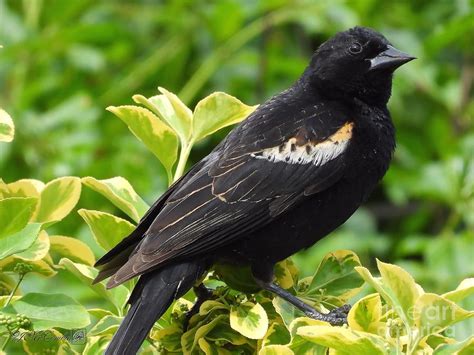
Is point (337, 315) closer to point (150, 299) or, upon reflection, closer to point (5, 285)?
point (150, 299)

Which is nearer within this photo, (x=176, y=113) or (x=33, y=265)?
(x=33, y=265)

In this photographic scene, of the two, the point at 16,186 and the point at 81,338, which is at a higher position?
the point at 16,186

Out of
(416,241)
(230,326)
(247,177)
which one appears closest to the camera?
(230,326)

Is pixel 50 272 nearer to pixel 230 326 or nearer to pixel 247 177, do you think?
pixel 230 326

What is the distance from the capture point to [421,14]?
17.3 ft

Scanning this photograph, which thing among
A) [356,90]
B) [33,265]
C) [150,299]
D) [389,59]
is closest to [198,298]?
[150,299]

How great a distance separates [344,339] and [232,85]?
121 inches

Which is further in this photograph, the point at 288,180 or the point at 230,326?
the point at 288,180

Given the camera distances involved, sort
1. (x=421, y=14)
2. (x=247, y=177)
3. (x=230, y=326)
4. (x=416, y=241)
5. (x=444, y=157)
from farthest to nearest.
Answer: (x=421, y=14)
(x=444, y=157)
(x=416, y=241)
(x=247, y=177)
(x=230, y=326)

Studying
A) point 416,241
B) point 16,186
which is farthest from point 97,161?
point 16,186

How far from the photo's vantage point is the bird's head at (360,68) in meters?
3.06

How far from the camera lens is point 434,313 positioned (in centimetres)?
197

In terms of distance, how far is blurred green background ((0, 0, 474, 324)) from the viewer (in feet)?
14.4

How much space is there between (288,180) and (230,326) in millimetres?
626
